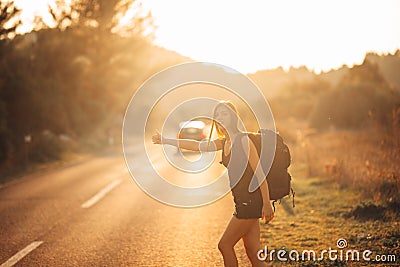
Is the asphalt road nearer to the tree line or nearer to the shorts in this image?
the shorts

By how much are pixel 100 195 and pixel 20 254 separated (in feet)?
17.6

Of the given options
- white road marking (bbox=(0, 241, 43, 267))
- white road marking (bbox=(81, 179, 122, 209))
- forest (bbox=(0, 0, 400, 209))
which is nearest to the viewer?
white road marking (bbox=(0, 241, 43, 267))

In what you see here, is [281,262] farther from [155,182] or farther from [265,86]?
[265,86]

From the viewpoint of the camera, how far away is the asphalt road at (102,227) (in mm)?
6426

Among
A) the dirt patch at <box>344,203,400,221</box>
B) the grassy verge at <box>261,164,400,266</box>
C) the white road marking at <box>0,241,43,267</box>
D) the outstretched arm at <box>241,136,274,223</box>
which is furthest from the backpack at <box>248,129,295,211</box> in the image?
the dirt patch at <box>344,203,400,221</box>

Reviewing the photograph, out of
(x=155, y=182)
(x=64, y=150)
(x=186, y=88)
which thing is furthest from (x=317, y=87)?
(x=155, y=182)

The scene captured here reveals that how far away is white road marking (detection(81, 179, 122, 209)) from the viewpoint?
35.0ft

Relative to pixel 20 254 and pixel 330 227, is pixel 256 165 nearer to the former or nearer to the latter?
pixel 20 254

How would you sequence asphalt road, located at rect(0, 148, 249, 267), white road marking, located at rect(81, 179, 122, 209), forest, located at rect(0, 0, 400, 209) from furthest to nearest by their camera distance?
1. forest, located at rect(0, 0, 400, 209)
2. white road marking, located at rect(81, 179, 122, 209)
3. asphalt road, located at rect(0, 148, 249, 267)

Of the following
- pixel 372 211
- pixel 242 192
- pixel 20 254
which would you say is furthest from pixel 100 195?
pixel 242 192

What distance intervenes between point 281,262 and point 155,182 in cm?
864

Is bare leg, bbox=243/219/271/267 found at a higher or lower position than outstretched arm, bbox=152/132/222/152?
lower

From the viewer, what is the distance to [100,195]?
11945 mm

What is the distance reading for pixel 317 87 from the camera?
3487 inches
